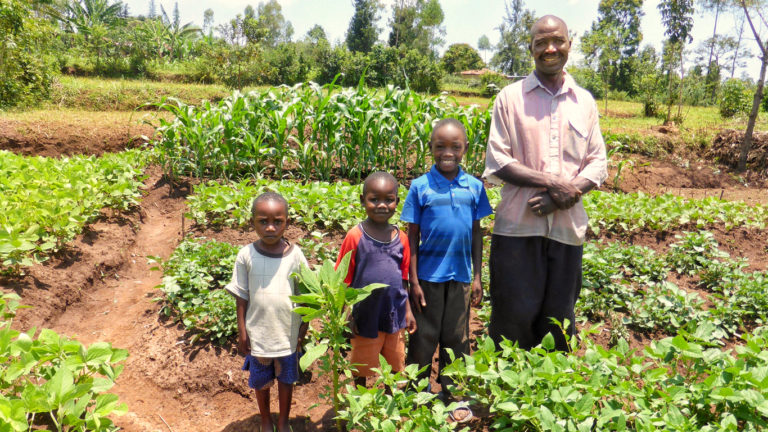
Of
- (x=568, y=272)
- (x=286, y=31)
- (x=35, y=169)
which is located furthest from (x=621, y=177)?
(x=286, y=31)

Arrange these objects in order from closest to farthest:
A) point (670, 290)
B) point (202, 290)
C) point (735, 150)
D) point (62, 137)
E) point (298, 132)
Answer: point (202, 290)
point (670, 290)
point (298, 132)
point (62, 137)
point (735, 150)

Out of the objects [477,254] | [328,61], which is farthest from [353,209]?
[328,61]

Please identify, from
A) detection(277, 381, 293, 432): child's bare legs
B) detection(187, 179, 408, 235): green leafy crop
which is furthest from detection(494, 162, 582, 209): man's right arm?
detection(187, 179, 408, 235): green leafy crop

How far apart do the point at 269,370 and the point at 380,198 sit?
974mm

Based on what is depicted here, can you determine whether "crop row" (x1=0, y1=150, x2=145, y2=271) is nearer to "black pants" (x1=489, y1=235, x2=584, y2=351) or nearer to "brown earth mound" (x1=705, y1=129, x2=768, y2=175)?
"black pants" (x1=489, y1=235, x2=584, y2=351)

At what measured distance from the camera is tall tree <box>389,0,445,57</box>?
36.1m

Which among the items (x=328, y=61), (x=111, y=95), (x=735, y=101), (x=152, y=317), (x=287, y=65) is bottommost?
(x=152, y=317)

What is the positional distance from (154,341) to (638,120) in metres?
16.6

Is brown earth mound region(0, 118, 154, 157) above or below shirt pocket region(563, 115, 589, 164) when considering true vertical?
below

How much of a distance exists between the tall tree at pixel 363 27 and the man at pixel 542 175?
3360 cm

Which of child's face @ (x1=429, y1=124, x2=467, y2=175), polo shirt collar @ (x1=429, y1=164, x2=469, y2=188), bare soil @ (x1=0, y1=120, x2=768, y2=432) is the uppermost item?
child's face @ (x1=429, y1=124, x2=467, y2=175)

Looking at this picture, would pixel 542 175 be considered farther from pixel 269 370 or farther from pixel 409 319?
pixel 269 370

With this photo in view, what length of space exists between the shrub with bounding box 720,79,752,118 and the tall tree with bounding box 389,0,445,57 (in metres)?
23.2

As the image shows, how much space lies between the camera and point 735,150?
36.2 feet
